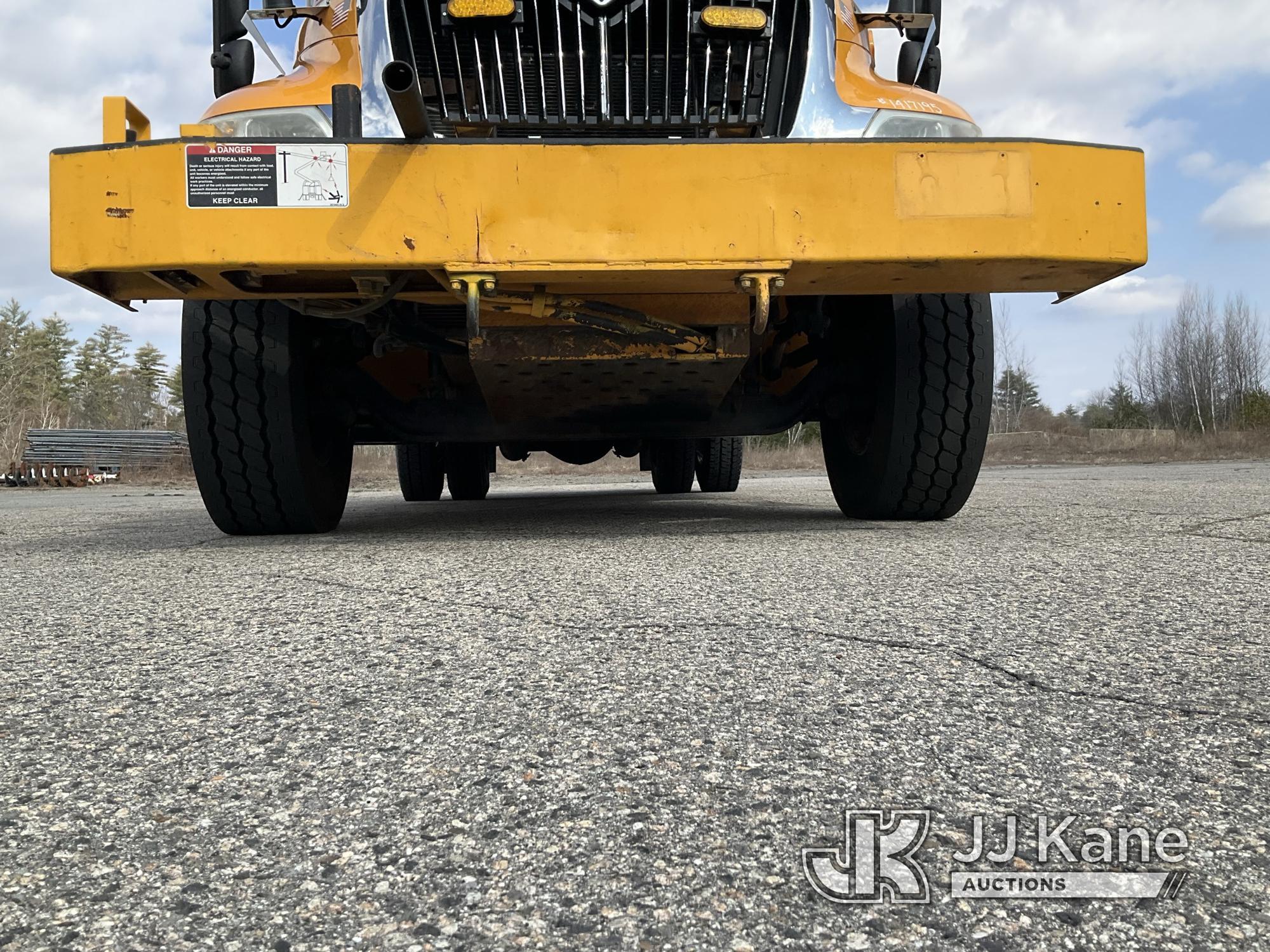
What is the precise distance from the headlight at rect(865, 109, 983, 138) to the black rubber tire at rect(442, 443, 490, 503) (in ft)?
15.7

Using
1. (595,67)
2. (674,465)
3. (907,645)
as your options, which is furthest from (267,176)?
(674,465)

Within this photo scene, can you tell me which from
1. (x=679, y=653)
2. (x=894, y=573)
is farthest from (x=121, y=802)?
(x=894, y=573)

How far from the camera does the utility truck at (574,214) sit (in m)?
2.56

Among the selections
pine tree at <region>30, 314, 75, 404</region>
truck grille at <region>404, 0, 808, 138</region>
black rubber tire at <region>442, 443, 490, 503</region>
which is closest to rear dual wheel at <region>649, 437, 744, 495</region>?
black rubber tire at <region>442, 443, 490, 503</region>

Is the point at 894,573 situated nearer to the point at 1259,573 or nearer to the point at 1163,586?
the point at 1163,586

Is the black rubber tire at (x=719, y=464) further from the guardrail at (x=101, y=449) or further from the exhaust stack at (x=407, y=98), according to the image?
the guardrail at (x=101, y=449)

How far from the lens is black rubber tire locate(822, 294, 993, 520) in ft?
11.5

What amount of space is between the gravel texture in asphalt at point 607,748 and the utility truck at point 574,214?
88cm

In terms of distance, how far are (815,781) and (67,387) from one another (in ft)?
214

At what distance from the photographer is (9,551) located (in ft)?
11.2

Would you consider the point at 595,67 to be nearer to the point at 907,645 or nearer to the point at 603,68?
the point at 603,68

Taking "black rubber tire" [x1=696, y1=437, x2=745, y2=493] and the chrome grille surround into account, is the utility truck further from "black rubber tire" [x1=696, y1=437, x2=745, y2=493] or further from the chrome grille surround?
"black rubber tire" [x1=696, y1=437, x2=745, y2=493]

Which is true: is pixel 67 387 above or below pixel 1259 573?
above

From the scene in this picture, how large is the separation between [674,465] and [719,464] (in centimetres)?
62
